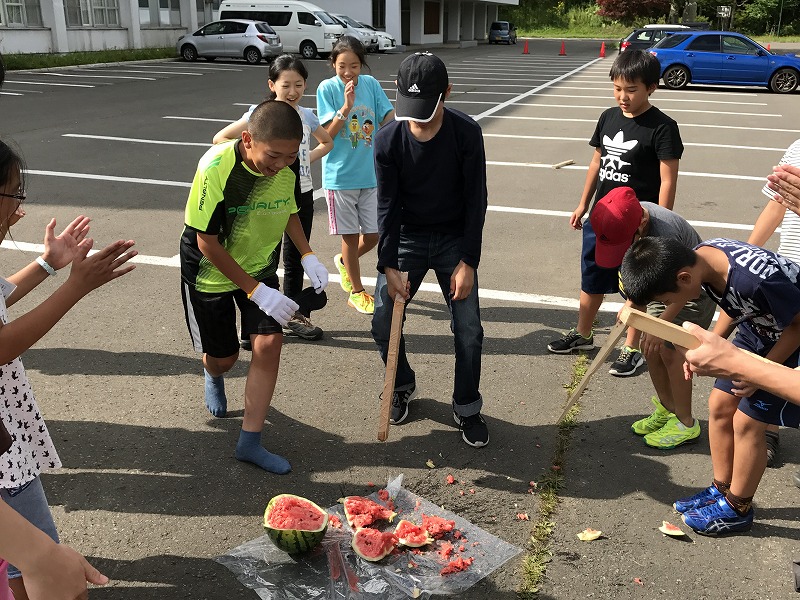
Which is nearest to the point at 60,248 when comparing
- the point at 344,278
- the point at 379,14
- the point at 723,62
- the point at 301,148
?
the point at 301,148

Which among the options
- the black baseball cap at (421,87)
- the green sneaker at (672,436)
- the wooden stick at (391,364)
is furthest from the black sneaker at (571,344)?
the black baseball cap at (421,87)

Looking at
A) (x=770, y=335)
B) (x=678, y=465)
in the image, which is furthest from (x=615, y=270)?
(x=770, y=335)

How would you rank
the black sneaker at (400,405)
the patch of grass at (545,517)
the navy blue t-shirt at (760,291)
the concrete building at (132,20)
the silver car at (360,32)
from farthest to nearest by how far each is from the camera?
the silver car at (360,32), the concrete building at (132,20), the black sneaker at (400,405), the patch of grass at (545,517), the navy blue t-shirt at (760,291)

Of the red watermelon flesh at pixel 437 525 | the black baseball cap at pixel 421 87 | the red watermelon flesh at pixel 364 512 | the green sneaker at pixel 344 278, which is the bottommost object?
the red watermelon flesh at pixel 437 525

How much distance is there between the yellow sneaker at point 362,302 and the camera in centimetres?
588

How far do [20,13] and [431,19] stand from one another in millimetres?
26913

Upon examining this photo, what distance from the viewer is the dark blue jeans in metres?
4.03

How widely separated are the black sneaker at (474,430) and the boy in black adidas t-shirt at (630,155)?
4.17ft

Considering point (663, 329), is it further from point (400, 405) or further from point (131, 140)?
point (131, 140)

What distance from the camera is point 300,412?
444cm

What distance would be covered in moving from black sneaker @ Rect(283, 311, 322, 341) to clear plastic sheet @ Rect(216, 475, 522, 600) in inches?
86.6

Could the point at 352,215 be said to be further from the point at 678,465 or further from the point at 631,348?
the point at 678,465

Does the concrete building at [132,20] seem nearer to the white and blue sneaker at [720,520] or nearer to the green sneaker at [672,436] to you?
the green sneaker at [672,436]

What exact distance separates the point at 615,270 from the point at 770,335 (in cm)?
166
